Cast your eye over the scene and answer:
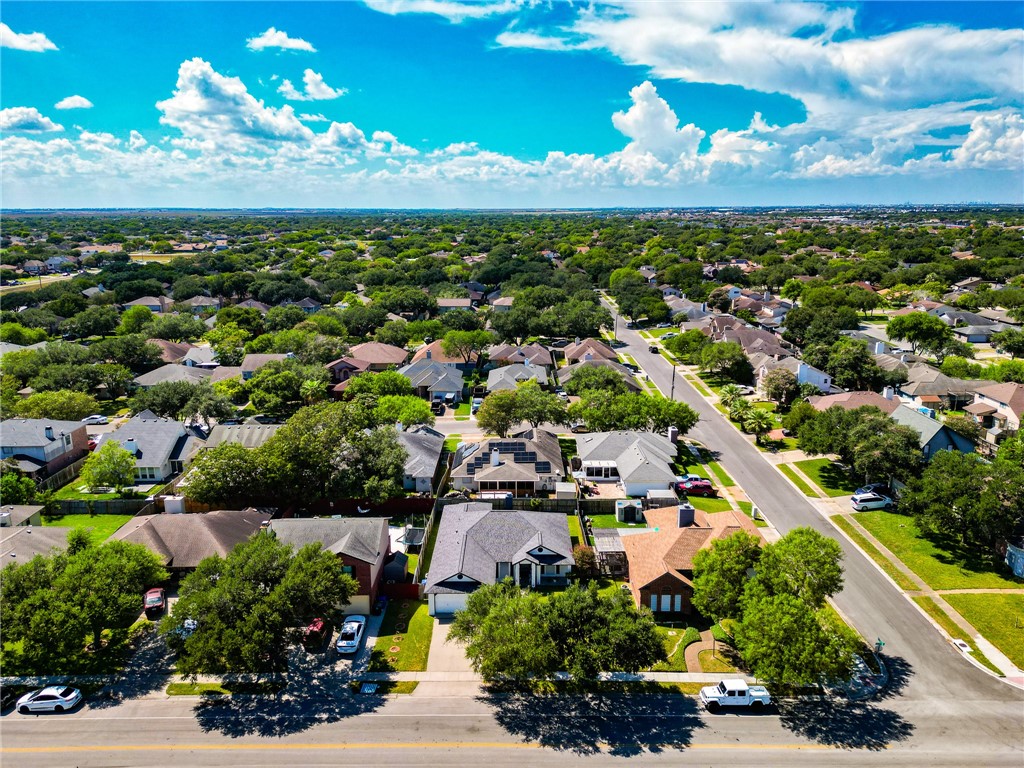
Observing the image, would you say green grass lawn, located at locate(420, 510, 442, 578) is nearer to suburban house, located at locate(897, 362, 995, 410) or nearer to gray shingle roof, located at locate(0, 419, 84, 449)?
gray shingle roof, located at locate(0, 419, 84, 449)

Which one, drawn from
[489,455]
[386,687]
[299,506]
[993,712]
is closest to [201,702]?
[386,687]

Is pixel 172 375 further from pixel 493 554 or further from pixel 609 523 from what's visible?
pixel 609 523

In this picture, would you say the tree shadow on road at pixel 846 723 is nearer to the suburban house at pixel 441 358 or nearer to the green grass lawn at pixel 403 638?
the green grass lawn at pixel 403 638

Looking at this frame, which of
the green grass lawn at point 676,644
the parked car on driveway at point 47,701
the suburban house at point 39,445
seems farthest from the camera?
the suburban house at point 39,445

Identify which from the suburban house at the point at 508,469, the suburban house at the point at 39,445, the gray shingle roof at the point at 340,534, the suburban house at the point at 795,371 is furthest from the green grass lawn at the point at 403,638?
the suburban house at the point at 795,371

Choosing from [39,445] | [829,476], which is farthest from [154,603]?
[829,476]

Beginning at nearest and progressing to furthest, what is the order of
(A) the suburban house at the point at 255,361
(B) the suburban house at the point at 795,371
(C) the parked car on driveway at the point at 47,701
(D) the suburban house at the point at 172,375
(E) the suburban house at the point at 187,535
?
1. (C) the parked car on driveway at the point at 47,701
2. (E) the suburban house at the point at 187,535
3. (B) the suburban house at the point at 795,371
4. (D) the suburban house at the point at 172,375
5. (A) the suburban house at the point at 255,361
